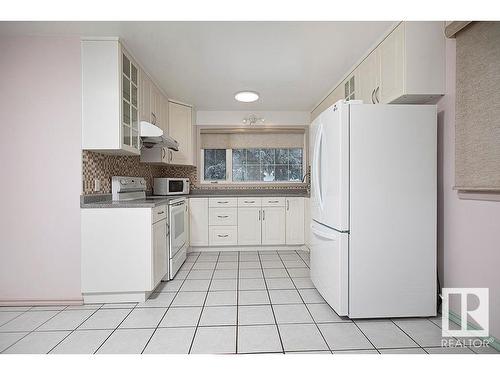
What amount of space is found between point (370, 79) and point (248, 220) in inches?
104

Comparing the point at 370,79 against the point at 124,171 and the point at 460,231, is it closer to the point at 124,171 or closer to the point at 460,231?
the point at 460,231

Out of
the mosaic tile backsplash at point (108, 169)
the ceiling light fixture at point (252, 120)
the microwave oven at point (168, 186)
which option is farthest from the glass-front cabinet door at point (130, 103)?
the ceiling light fixture at point (252, 120)

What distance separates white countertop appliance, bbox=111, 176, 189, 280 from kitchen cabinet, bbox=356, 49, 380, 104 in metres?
2.25

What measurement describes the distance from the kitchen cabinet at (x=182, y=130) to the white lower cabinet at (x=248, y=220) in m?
0.67

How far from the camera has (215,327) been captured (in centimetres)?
202

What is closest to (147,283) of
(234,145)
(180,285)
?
(180,285)

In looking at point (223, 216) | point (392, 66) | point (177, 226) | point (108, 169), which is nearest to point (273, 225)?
point (223, 216)

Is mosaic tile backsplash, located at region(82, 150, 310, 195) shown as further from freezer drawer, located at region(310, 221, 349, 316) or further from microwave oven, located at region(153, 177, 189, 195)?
freezer drawer, located at region(310, 221, 349, 316)

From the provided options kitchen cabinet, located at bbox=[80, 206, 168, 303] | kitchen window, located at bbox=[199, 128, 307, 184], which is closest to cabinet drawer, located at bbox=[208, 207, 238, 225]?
kitchen window, located at bbox=[199, 128, 307, 184]

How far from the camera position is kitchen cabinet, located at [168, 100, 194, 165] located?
4297mm

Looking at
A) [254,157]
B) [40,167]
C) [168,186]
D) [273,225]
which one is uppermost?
[254,157]

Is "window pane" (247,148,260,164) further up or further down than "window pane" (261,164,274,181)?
further up

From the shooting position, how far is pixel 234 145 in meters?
5.03

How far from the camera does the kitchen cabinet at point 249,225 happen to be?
446 cm
